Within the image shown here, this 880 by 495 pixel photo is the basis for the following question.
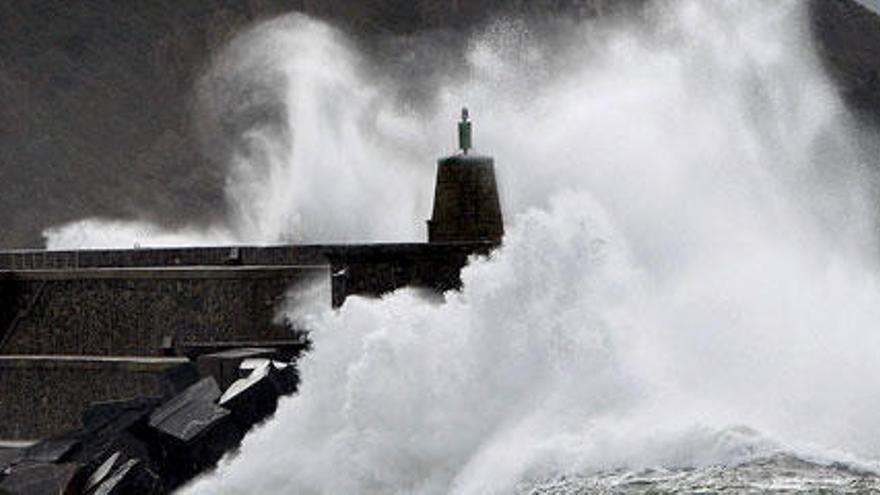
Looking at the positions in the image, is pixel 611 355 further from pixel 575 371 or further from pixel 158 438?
pixel 158 438

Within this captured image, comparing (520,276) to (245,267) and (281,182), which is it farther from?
(281,182)

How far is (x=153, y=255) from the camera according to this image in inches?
794

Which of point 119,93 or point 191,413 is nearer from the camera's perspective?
point 191,413

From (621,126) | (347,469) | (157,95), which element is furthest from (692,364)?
(157,95)

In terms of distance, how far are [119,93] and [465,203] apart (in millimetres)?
55139

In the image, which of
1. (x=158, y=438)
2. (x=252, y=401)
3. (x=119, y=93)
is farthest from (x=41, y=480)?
(x=119, y=93)

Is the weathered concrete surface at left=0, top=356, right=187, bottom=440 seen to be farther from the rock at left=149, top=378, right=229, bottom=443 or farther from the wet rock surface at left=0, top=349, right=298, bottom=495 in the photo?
the rock at left=149, top=378, right=229, bottom=443

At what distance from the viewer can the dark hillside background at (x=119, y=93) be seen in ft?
214

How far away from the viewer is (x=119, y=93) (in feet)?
235

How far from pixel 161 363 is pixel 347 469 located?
5.21 m

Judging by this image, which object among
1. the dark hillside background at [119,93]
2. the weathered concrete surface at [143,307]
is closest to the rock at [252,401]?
the weathered concrete surface at [143,307]

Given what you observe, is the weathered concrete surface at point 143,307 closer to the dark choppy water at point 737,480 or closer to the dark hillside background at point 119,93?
the dark choppy water at point 737,480

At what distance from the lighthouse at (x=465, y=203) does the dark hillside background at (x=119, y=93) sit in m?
44.0

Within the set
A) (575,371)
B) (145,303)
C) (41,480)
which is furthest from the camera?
(145,303)
